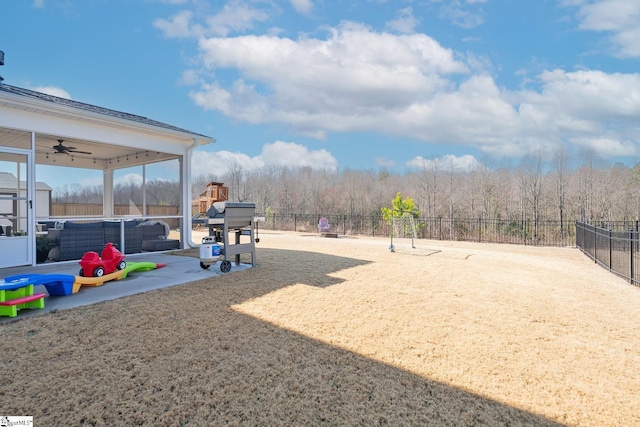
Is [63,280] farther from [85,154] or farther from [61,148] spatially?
[85,154]

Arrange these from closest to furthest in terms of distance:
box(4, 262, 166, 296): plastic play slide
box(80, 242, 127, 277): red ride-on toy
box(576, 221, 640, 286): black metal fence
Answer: box(4, 262, 166, 296): plastic play slide
box(80, 242, 127, 277): red ride-on toy
box(576, 221, 640, 286): black metal fence

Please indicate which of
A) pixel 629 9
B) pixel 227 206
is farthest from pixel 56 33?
pixel 629 9

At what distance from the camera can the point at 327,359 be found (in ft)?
9.67

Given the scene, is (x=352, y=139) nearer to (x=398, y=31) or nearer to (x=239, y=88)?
(x=239, y=88)

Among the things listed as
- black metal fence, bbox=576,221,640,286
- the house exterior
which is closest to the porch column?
the house exterior

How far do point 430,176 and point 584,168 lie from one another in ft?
25.4

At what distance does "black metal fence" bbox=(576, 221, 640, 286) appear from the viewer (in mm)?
6812

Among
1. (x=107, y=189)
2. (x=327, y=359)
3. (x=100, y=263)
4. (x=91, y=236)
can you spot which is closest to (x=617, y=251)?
(x=327, y=359)

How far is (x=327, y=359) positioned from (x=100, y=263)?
173 inches

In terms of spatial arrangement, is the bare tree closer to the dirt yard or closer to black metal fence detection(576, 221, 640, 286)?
black metal fence detection(576, 221, 640, 286)

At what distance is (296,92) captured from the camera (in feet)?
78.7

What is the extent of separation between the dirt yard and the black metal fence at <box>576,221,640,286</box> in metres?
2.14

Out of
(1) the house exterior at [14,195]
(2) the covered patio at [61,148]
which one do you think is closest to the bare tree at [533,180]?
(2) the covered patio at [61,148]

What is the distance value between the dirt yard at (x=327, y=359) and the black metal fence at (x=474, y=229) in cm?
1115
